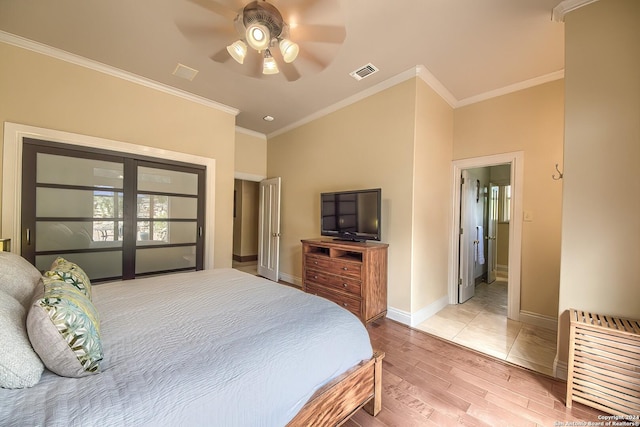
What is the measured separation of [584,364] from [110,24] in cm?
455

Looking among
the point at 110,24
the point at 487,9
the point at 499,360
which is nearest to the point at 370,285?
the point at 499,360

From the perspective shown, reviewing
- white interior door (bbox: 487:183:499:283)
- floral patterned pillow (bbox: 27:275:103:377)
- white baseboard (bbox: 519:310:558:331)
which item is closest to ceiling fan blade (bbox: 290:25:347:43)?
floral patterned pillow (bbox: 27:275:103:377)

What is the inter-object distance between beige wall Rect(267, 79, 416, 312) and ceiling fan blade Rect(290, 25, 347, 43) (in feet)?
5.34

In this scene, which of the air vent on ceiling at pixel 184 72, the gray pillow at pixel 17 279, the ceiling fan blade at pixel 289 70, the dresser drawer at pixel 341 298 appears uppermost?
the air vent on ceiling at pixel 184 72

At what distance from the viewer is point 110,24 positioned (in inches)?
83.0

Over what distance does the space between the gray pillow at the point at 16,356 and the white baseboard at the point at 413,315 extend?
2887mm

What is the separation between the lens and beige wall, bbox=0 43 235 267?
2.36 metres

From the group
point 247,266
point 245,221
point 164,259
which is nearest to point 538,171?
point 164,259

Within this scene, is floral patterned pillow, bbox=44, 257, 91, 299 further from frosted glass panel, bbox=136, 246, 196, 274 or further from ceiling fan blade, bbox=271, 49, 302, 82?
ceiling fan blade, bbox=271, 49, 302, 82

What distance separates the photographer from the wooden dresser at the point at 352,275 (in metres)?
2.67

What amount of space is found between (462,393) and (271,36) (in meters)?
2.77

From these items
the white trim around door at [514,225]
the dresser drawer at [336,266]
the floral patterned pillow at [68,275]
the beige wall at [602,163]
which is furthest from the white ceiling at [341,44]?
the dresser drawer at [336,266]

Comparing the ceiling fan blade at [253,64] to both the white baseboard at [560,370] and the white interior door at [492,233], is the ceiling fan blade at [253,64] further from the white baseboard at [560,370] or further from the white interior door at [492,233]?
the white interior door at [492,233]

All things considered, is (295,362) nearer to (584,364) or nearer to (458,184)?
(584,364)
